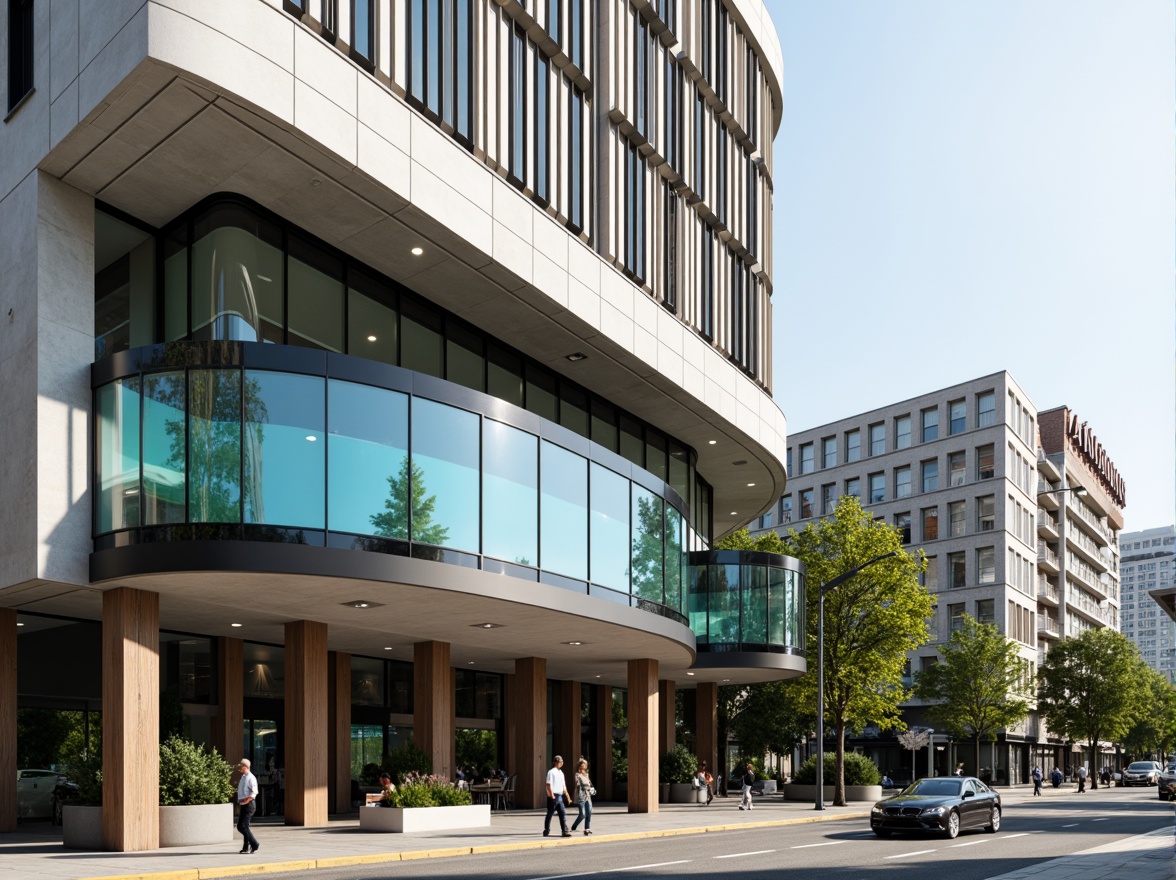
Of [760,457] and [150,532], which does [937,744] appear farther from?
[150,532]

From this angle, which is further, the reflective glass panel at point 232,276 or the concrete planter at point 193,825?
the reflective glass panel at point 232,276

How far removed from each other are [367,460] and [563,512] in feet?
21.7

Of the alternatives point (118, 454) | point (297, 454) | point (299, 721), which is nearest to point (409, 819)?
point (299, 721)

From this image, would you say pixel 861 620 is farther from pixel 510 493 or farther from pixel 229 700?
pixel 229 700

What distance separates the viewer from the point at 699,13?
39375 millimetres

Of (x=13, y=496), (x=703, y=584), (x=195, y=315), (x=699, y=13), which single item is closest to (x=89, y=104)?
(x=195, y=315)

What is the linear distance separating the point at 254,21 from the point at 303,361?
5.99 m

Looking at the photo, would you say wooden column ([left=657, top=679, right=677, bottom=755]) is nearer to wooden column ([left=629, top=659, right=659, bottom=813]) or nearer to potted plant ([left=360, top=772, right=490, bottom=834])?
wooden column ([left=629, top=659, right=659, bottom=813])

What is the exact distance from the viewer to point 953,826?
27.5 m

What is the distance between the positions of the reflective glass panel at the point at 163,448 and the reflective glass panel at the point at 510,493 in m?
6.36

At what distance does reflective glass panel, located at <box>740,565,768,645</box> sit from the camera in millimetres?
42500

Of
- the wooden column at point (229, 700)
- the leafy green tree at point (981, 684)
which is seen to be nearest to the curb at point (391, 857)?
the wooden column at point (229, 700)

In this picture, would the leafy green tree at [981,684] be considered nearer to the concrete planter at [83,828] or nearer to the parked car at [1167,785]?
the parked car at [1167,785]

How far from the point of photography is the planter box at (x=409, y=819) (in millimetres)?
26312
